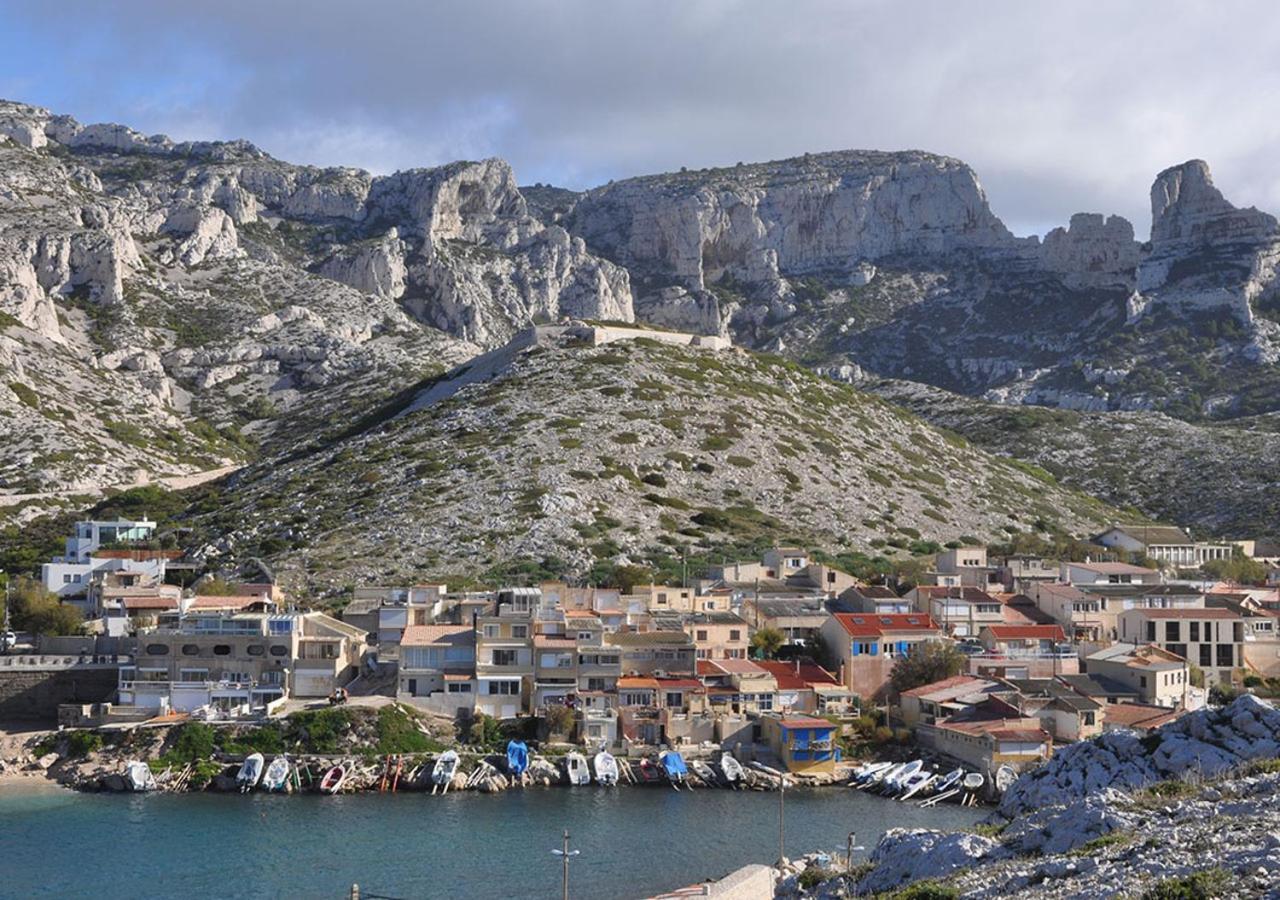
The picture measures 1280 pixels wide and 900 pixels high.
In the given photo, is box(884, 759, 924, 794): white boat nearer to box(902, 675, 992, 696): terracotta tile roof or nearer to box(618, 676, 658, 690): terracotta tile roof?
box(902, 675, 992, 696): terracotta tile roof

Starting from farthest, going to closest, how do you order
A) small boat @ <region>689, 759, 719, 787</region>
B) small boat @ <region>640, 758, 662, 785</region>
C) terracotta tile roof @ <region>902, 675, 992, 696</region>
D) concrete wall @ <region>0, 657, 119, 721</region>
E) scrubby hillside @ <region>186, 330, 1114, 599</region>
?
scrubby hillside @ <region>186, 330, 1114, 599</region> < concrete wall @ <region>0, 657, 119, 721</region> < terracotta tile roof @ <region>902, 675, 992, 696</region> < small boat @ <region>640, 758, 662, 785</region> < small boat @ <region>689, 759, 719, 787</region>

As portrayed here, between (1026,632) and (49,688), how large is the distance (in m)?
41.4

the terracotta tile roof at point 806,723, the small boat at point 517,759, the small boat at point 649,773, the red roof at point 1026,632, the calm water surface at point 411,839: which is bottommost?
the calm water surface at point 411,839

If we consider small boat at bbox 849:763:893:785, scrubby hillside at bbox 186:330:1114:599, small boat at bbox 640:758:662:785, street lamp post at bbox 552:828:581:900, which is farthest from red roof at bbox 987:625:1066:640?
street lamp post at bbox 552:828:581:900

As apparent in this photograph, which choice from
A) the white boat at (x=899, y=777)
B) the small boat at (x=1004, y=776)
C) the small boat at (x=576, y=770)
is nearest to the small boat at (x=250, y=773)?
the small boat at (x=576, y=770)

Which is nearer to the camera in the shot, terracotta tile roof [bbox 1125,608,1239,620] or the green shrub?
the green shrub

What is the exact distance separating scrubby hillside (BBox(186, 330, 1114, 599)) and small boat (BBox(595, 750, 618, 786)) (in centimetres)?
2691

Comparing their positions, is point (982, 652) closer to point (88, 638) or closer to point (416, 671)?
point (416, 671)

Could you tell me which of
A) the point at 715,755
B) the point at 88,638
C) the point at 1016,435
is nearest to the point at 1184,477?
the point at 1016,435

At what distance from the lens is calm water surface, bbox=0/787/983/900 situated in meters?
38.6

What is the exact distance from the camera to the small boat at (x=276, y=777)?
165 ft

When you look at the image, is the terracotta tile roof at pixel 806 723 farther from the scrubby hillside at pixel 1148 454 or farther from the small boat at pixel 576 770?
the scrubby hillside at pixel 1148 454

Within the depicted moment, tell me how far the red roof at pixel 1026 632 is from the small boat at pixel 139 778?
117 ft

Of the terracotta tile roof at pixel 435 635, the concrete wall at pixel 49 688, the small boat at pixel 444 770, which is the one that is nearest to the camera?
the small boat at pixel 444 770
